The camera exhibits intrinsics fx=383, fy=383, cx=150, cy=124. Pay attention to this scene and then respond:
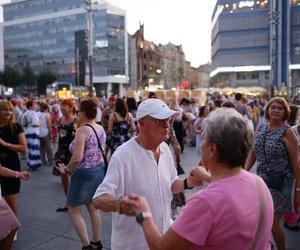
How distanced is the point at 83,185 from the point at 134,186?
6.71 feet

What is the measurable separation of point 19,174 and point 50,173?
228 inches

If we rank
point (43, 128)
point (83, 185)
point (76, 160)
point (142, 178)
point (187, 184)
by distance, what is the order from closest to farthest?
point (142, 178)
point (187, 184)
point (76, 160)
point (83, 185)
point (43, 128)

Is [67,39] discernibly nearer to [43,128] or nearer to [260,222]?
[43,128]

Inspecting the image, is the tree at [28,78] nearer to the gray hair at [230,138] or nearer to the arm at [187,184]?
the arm at [187,184]

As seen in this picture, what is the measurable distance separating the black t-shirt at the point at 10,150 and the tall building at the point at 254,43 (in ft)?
266

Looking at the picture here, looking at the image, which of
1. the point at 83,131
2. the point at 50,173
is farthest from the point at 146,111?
the point at 50,173

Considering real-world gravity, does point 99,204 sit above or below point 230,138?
below

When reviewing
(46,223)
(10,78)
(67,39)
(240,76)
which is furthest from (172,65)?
(46,223)

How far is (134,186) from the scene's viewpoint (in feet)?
8.86

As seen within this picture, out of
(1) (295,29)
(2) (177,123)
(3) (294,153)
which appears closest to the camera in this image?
(3) (294,153)

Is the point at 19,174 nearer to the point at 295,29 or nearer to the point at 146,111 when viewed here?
the point at 146,111

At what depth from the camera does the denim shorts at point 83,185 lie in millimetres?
4551

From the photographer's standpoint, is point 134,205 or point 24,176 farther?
point 24,176

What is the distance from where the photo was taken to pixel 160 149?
9.73 ft
